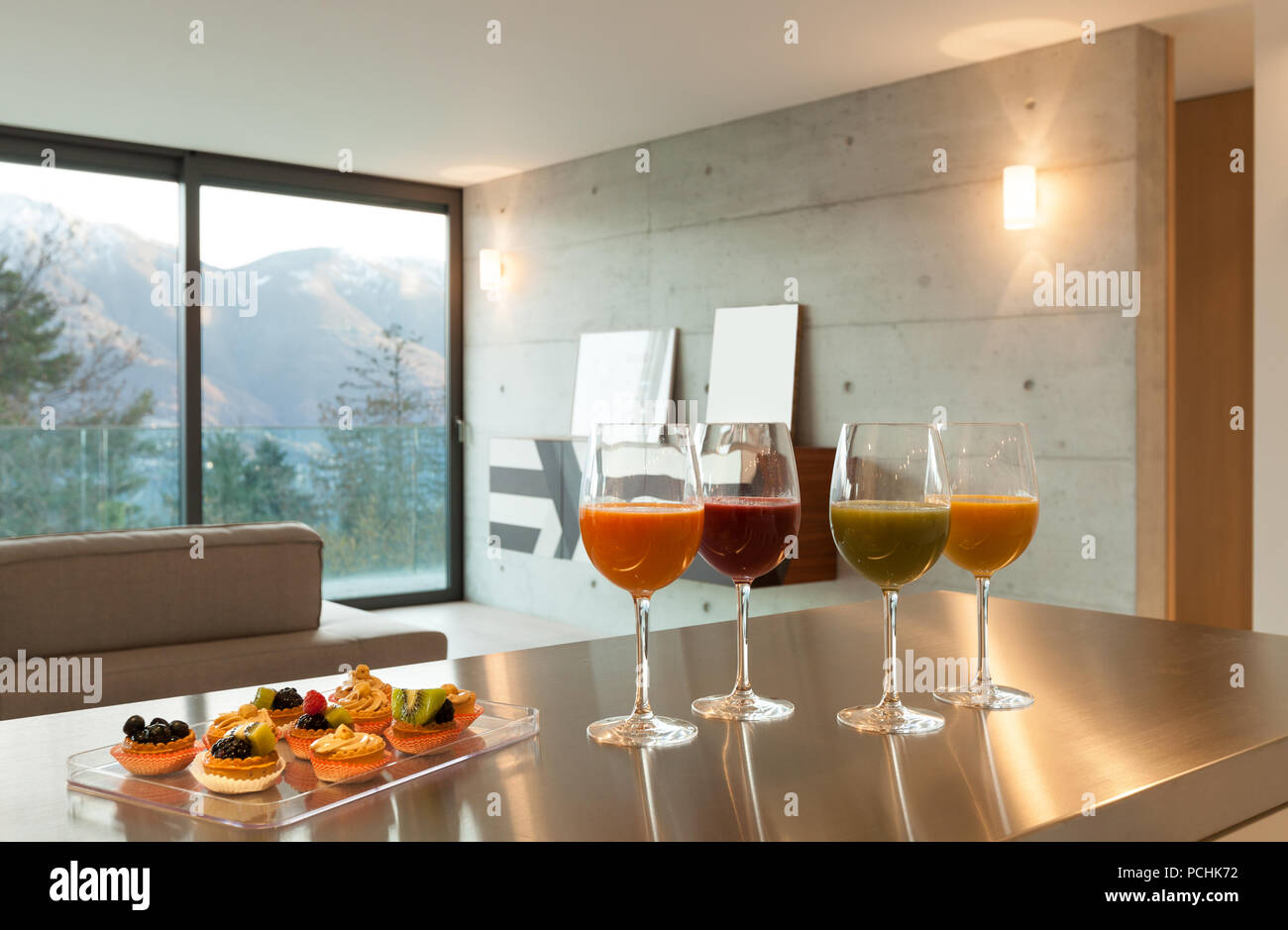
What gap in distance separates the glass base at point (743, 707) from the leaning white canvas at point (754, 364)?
393 centimetres

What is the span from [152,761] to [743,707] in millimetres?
387

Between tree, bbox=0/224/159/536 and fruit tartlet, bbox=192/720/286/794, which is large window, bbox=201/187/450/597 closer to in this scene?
tree, bbox=0/224/159/536

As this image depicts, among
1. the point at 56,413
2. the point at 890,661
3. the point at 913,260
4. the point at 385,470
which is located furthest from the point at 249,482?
the point at 890,661

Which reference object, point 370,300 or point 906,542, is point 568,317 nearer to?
point 370,300

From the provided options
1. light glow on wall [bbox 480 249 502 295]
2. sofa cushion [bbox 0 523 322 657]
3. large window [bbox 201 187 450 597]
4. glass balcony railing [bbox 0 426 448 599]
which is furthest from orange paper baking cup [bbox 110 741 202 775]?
light glow on wall [bbox 480 249 502 295]

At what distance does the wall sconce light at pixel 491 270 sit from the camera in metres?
6.56

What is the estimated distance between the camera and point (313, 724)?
667 millimetres

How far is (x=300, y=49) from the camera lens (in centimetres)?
418

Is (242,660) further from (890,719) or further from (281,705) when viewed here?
(890,719)

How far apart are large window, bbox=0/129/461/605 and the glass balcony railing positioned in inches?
0.4

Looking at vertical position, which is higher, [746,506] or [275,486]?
[746,506]

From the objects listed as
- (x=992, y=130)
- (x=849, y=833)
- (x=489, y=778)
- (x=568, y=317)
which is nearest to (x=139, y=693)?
(x=489, y=778)
